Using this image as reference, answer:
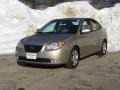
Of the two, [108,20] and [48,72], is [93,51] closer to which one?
[48,72]

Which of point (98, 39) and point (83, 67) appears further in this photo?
point (98, 39)

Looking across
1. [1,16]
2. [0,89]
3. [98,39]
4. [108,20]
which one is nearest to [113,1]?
[108,20]

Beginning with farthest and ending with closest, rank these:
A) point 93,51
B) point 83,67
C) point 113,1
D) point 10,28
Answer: point 113,1
point 10,28
point 93,51
point 83,67

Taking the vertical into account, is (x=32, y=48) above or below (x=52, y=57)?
above

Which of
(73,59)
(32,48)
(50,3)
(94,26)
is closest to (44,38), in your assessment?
(32,48)

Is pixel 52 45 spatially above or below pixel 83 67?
above

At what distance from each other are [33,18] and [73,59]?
6960 millimetres

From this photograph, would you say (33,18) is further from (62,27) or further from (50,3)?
(50,3)

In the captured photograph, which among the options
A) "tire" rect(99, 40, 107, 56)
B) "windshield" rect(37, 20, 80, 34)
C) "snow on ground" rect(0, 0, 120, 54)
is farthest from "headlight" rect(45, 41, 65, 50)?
"snow on ground" rect(0, 0, 120, 54)

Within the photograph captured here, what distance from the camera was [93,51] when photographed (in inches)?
503

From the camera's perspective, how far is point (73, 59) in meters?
11.2

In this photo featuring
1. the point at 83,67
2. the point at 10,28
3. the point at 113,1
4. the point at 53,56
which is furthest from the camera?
the point at 113,1

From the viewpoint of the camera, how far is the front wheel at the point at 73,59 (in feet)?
36.3

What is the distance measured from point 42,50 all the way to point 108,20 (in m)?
7.60
